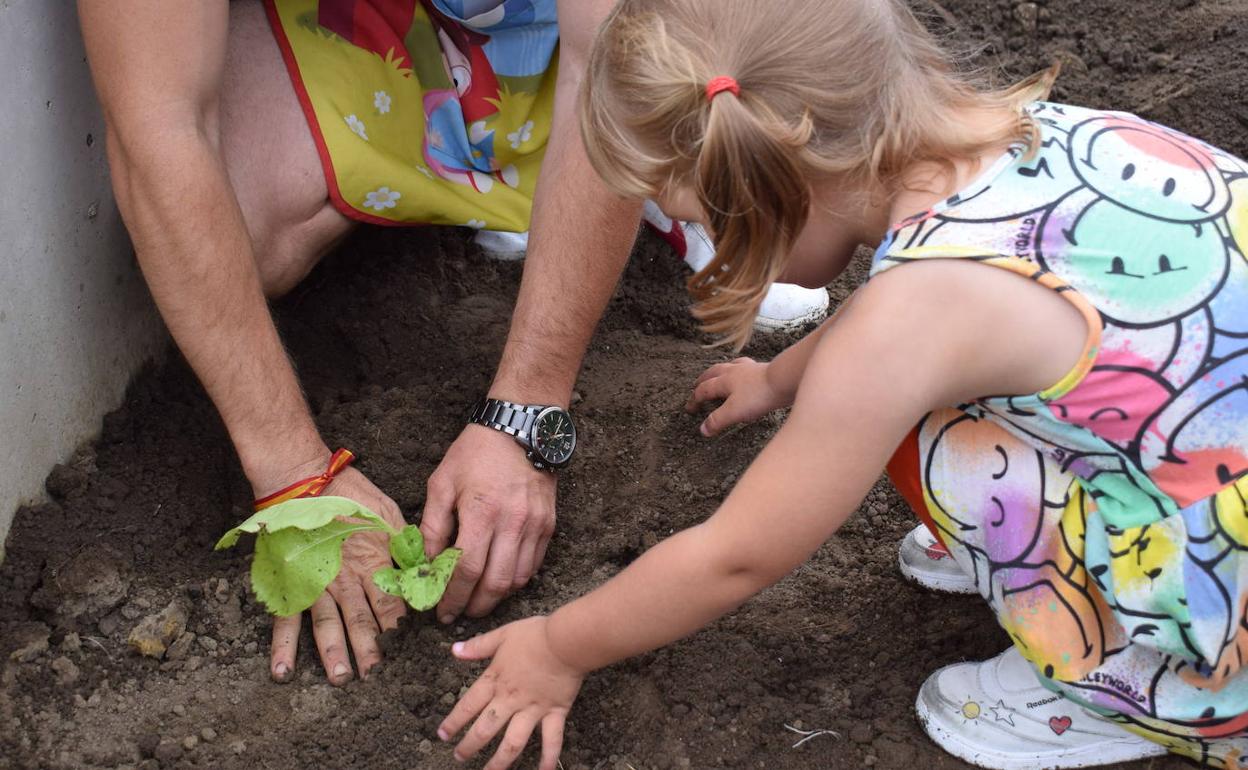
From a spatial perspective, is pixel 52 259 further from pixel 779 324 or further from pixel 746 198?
pixel 779 324

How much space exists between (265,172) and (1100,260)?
151 cm

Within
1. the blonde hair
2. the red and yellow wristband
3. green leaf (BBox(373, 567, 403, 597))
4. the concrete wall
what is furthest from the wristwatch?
the concrete wall

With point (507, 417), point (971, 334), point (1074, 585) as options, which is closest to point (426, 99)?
point (507, 417)

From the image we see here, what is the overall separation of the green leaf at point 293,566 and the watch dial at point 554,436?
1.32 ft

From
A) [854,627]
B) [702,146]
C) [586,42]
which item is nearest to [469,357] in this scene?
[586,42]

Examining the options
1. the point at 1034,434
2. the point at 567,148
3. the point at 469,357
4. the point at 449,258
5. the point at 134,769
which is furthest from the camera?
the point at 449,258

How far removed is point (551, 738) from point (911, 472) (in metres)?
0.57

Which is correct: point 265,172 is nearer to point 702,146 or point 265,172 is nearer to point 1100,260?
point 702,146

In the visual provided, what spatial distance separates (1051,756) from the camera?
5.48 ft

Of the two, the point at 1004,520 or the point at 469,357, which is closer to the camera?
the point at 1004,520

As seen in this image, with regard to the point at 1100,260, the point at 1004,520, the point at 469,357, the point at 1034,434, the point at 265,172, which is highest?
the point at 1100,260

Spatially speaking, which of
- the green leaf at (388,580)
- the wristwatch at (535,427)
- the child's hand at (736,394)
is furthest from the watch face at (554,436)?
the green leaf at (388,580)

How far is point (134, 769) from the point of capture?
5.35ft

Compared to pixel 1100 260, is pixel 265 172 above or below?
below
